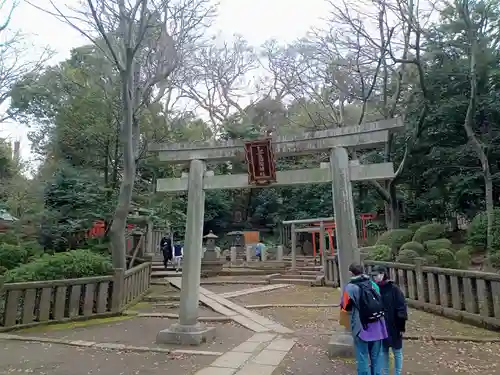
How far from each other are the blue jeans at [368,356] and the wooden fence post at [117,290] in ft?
20.3

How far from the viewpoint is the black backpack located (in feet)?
13.0

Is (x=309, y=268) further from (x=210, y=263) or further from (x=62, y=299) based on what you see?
(x=62, y=299)

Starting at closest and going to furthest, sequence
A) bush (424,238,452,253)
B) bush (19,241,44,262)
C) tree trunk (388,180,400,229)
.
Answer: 1. bush (424,238,452,253)
2. bush (19,241,44,262)
3. tree trunk (388,180,400,229)

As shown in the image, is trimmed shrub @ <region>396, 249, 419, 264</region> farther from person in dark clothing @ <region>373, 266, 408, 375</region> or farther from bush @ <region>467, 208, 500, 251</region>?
person in dark clothing @ <region>373, 266, 408, 375</region>

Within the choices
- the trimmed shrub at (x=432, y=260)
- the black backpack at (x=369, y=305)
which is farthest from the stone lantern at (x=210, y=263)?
the black backpack at (x=369, y=305)

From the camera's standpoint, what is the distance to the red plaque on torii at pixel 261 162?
628 centimetres

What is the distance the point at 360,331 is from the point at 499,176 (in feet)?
39.8

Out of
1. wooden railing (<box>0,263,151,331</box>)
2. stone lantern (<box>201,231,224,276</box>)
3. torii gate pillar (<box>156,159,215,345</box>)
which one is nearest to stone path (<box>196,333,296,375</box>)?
torii gate pillar (<box>156,159,215,345</box>)

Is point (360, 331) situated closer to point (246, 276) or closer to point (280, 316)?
point (280, 316)

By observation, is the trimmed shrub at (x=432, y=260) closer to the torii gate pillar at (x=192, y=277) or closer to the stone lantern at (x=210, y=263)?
the torii gate pillar at (x=192, y=277)

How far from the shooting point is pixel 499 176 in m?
13.3

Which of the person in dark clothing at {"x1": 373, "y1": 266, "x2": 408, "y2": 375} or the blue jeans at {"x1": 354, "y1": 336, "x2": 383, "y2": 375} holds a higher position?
the person in dark clothing at {"x1": 373, "y1": 266, "x2": 408, "y2": 375}

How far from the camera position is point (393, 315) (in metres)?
4.16

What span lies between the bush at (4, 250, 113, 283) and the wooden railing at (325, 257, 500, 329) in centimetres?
712
